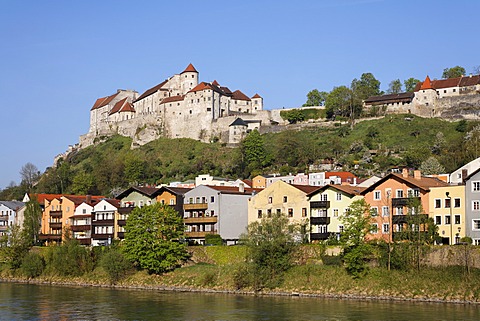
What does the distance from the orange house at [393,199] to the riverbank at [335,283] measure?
21.0 ft

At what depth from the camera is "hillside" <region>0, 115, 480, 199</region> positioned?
11575 cm

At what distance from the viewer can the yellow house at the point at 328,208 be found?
222 ft

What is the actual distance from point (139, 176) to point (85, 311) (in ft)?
270

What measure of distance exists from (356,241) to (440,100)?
292 ft

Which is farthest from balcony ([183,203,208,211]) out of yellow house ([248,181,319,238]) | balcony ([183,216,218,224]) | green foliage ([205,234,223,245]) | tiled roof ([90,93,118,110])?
tiled roof ([90,93,118,110])

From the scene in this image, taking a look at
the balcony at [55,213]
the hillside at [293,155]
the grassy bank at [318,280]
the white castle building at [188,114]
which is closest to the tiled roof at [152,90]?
the white castle building at [188,114]

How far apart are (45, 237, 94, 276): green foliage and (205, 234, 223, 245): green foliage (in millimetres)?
12306

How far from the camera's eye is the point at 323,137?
449ft

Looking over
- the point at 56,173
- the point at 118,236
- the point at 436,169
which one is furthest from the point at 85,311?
the point at 56,173

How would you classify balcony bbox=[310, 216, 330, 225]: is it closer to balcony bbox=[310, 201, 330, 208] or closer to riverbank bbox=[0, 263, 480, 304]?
balcony bbox=[310, 201, 330, 208]

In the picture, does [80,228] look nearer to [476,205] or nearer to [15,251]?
[15,251]

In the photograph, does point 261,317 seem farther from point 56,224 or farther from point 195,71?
point 195,71

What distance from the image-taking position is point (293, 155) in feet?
409

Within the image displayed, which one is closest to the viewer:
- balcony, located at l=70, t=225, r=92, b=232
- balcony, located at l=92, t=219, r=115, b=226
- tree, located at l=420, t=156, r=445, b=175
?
balcony, located at l=92, t=219, r=115, b=226
